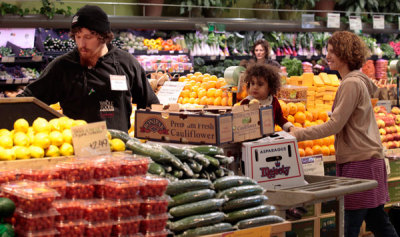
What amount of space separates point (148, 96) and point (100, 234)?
2.05 meters

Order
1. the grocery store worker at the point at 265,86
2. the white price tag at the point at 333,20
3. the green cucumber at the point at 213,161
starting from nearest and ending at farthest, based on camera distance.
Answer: the green cucumber at the point at 213,161, the grocery store worker at the point at 265,86, the white price tag at the point at 333,20

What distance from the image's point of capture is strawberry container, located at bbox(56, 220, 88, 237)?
2018mm

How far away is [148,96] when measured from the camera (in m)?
4.04

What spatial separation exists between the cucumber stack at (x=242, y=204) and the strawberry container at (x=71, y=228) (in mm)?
764

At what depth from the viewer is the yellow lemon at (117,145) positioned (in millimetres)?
2600

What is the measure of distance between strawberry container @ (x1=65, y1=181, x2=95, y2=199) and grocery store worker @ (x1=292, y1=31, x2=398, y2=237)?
2.09 m

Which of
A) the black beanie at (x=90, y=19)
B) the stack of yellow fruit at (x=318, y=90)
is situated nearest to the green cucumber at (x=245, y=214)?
the black beanie at (x=90, y=19)

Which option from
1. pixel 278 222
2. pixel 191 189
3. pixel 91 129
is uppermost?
pixel 91 129

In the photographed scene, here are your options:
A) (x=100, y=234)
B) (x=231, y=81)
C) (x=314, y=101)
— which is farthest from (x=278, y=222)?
(x=314, y=101)

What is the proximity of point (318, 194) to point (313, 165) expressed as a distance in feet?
4.21

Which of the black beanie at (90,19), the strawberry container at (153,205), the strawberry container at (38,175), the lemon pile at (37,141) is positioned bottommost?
the strawberry container at (153,205)

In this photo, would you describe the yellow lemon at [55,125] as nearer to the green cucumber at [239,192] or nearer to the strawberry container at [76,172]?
the strawberry container at [76,172]

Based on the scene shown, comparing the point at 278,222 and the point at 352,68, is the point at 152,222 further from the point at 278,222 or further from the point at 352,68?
the point at 352,68

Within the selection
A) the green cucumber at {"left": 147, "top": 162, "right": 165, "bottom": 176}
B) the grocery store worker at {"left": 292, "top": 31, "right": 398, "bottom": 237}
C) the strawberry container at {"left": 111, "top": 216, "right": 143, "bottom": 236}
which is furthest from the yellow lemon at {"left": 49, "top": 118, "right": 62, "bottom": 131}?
the grocery store worker at {"left": 292, "top": 31, "right": 398, "bottom": 237}
